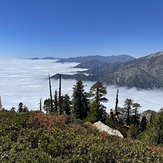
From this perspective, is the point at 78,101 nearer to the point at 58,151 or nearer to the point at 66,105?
the point at 66,105

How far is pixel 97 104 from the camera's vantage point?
4075 centimetres

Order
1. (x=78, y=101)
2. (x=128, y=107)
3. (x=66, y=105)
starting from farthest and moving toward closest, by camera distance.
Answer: (x=128, y=107) → (x=66, y=105) → (x=78, y=101)

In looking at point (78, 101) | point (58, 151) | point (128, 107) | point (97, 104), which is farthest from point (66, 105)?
point (58, 151)

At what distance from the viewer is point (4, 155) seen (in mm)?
8977

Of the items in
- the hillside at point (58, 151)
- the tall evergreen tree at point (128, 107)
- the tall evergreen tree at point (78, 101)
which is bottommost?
the tall evergreen tree at point (128, 107)

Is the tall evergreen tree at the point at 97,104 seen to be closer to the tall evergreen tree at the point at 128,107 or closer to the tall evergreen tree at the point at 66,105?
the tall evergreen tree at the point at 66,105

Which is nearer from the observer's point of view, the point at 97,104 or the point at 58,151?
Result: the point at 58,151

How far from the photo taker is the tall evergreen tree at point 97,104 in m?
40.2

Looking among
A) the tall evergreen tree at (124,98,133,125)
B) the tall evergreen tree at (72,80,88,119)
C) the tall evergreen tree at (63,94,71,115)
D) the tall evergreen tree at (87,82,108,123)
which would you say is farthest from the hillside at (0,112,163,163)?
the tall evergreen tree at (124,98,133,125)

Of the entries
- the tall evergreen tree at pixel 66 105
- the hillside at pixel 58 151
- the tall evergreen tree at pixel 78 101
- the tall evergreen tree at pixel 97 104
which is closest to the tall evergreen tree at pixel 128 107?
the tall evergreen tree at pixel 78 101

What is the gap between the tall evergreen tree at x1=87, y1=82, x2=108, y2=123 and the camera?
40188mm

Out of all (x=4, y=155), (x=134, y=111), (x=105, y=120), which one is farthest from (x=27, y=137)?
(x=134, y=111)

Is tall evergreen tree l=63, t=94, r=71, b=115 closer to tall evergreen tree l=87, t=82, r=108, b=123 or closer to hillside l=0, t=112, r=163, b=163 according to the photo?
tall evergreen tree l=87, t=82, r=108, b=123

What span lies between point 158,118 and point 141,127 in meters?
35.8
